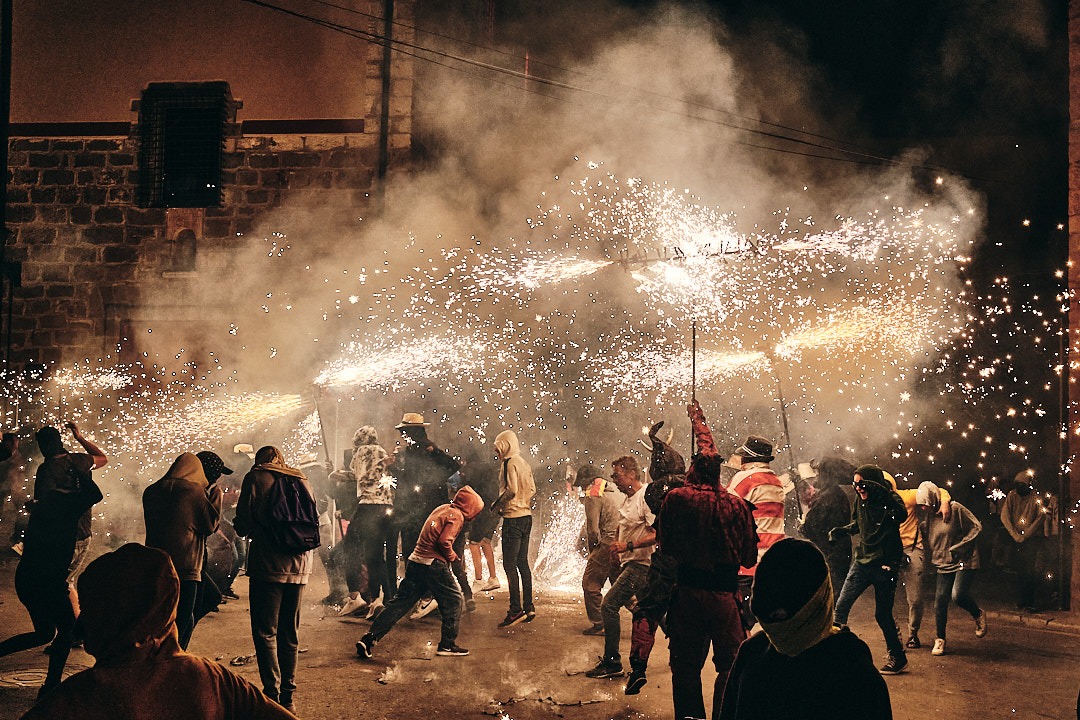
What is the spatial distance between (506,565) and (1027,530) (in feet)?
19.4

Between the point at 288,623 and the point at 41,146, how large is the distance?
9.90 metres

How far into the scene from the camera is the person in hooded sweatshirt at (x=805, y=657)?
2143 mm

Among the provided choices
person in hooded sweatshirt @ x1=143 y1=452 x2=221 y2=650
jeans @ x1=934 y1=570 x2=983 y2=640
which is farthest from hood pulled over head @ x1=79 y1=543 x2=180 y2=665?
jeans @ x1=934 y1=570 x2=983 y2=640

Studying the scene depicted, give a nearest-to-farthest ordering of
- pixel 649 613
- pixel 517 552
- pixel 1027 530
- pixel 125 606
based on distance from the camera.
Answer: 1. pixel 125 606
2. pixel 649 613
3. pixel 517 552
4. pixel 1027 530

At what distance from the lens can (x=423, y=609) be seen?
25.9 feet

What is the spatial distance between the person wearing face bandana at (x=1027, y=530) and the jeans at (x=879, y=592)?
4.27 m

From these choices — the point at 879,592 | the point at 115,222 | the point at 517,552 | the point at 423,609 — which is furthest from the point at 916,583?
the point at 115,222

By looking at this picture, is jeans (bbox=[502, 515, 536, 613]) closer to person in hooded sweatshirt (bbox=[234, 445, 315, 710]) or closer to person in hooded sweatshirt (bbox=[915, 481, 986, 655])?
person in hooded sweatshirt (bbox=[234, 445, 315, 710])

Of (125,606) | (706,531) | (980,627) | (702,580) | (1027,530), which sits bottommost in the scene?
(980,627)

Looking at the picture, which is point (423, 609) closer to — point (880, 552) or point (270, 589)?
point (270, 589)

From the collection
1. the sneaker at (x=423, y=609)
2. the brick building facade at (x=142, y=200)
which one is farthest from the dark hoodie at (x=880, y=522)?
the brick building facade at (x=142, y=200)

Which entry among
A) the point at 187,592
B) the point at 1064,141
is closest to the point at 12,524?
the point at 187,592

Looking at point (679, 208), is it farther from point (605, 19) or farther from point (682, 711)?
point (682, 711)

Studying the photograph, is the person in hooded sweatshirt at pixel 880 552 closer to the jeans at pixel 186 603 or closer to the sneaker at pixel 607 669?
the sneaker at pixel 607 669
